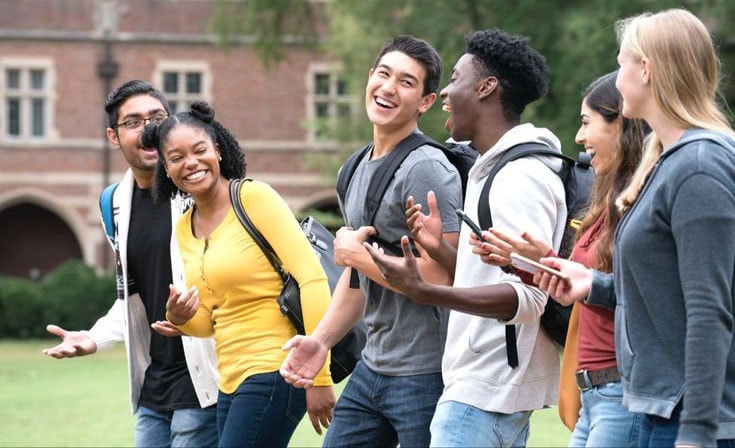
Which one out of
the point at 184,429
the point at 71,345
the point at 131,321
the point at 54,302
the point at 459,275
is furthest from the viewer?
the point at 54,302

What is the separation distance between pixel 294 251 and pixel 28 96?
32178 millimetres

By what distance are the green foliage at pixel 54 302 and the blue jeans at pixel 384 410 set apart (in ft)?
87.8

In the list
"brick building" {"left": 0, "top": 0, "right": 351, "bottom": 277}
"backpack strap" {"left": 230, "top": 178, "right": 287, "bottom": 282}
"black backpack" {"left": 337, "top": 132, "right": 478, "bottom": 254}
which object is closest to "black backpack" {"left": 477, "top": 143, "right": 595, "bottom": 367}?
"black backpack" {"left": 337, "top": 132, "right": 478, "bottom": 254}

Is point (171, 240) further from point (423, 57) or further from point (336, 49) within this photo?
point (336, 49)

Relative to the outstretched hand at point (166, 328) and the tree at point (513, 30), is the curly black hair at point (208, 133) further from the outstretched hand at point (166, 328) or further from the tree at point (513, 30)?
the tree at point (513, 30)

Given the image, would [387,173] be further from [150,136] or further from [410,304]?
[150,136]

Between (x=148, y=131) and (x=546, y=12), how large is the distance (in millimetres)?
19387

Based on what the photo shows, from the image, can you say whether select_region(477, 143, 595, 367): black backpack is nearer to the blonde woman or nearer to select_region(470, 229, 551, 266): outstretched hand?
select_region(470, 229, 551, 266): outstretched hand

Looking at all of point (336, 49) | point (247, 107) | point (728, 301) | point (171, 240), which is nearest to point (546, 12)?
point (336, 49)

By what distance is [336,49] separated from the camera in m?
30.1

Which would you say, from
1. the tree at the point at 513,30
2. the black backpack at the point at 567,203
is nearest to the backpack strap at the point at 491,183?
the black backpack at the point at 567,203

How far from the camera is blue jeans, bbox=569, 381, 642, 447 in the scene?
4051mm

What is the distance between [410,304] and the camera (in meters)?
4.72

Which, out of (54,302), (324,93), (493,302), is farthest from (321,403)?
(324,93)
